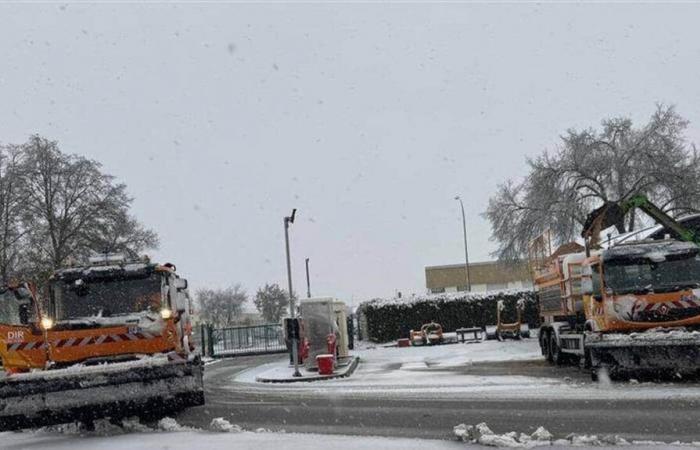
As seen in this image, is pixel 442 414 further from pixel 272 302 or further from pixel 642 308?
pixel 272 302

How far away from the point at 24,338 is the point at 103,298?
1326 millimetres

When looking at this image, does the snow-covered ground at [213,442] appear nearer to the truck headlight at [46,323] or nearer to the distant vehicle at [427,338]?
the truck headlight at [46,323]

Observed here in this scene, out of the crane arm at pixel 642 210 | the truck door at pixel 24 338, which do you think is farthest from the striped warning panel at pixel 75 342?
the crane arm at pixel 642 210

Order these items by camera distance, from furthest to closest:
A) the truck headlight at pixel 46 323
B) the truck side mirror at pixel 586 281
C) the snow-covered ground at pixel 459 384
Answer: the truck side mirror at pixel 586 281
the snow-covered ground at pixel 459 384
the truck headlight at pixel 46 323

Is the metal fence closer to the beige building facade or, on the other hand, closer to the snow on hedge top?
the snow on hedge top

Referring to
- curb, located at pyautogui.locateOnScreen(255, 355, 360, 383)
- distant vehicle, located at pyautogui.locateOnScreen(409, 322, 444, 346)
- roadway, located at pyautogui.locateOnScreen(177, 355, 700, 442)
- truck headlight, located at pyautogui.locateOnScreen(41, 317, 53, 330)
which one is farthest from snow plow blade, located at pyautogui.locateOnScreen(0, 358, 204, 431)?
distant vehicle, located at pyautogui.locateOnScreen(409, 322, 444, 346)

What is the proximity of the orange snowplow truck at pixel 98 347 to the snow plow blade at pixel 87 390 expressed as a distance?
0.05 ft

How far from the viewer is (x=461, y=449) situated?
8.62m

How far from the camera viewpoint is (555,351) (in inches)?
792

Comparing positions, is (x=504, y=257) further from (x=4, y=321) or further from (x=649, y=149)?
(x=4, y=321)

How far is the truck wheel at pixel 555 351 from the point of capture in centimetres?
1970

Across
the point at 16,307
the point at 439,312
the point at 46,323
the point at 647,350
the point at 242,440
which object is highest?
the point at 16,307

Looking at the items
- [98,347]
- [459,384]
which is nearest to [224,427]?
[98,347]

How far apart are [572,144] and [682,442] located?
37.5m
